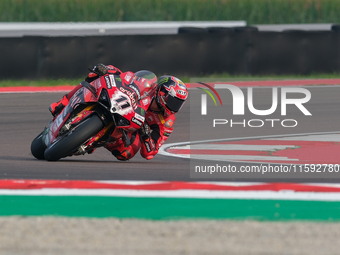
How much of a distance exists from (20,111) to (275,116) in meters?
5.17

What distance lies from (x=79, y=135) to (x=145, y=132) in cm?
99

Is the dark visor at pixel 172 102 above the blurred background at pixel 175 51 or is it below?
above

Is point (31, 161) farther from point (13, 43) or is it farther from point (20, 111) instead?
point (13, 43)

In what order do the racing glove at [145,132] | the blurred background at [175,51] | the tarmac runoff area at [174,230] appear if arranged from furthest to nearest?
1. the blurred background at [175,51]
2. the racing glove at [145,132]
3. the tarmac runoff area at [174,230]

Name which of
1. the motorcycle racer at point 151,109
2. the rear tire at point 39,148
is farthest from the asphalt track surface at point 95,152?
the motorcycle racer at point 151,109

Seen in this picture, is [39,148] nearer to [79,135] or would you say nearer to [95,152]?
[79,135]

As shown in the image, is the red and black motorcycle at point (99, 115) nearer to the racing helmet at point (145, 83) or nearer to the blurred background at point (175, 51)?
the racing helmet at point (145, 83)

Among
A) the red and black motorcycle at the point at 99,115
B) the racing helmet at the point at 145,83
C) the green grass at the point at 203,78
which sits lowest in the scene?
the green grass at the point at 203,78

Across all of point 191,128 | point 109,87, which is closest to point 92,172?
point 109,87

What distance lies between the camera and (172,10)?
32.7 metres

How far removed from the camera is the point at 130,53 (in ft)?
60.0

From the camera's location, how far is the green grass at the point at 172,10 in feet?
101

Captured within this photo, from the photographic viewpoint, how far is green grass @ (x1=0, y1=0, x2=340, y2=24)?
30770 mm

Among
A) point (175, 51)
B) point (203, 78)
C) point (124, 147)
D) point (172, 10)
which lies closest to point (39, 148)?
point (124, 147)
